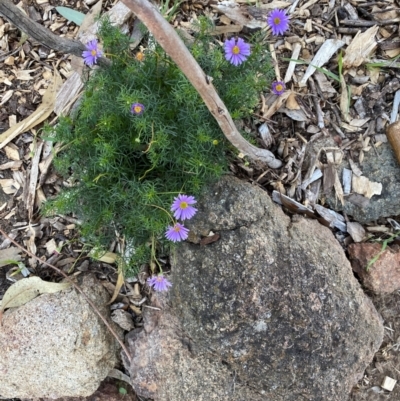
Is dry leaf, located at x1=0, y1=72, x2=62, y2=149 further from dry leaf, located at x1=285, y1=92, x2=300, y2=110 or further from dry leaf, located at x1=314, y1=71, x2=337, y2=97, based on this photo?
dry leaf, located at x1=314, y1=71, x2=337, y2=97

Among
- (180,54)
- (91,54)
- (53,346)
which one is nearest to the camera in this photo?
(180,54)

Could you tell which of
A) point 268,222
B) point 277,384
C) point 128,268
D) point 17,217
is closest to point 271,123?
point 268,222

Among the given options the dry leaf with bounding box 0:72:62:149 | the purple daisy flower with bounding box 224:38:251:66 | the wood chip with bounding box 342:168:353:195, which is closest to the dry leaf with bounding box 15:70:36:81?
the dry leaf with bounding box 0:72:62:149

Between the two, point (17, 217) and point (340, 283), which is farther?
point (17, 217)

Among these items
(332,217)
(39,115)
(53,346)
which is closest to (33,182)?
(39,115)

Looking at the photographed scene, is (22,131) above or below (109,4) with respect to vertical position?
below

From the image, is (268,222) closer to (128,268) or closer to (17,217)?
(128,268)

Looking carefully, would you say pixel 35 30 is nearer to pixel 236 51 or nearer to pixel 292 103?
pixel 236 51

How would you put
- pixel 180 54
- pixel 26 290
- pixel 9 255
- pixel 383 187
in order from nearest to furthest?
1. pixel 180 54
2. pixel 26 290
3. pixel 383 187
4. pixel 9 255
